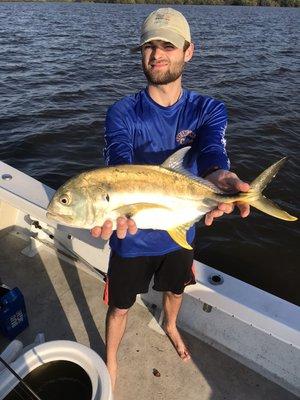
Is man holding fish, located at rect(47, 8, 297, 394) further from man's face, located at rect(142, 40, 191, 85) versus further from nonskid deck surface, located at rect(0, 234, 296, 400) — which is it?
nonskid deck surface, located at rect(0, 234, 296, 400)

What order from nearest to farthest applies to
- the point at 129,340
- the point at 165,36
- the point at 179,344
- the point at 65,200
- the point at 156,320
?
the point at 65,200
the point at 165,36
the point at 179,344
the point at 129,340
the point at 156,320

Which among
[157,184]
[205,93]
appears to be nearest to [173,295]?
[157,184]

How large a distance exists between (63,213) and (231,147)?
962 centimetres

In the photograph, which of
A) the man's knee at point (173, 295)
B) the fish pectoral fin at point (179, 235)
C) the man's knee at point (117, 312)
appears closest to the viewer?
the fish pectoral fin at point (179, 235)

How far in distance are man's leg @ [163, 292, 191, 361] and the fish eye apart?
71.7 inches

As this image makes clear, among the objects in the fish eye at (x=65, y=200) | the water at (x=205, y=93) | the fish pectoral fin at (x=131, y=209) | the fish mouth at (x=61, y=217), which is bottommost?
the water at (x=205, y=93)

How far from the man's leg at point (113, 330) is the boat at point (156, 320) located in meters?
0.31

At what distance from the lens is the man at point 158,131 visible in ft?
11.0

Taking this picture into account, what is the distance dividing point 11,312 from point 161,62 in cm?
295

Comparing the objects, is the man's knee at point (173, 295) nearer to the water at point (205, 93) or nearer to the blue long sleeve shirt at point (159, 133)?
the blue long sleeve shirt at point (159, 133)

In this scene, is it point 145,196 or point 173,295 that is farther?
point 173,295

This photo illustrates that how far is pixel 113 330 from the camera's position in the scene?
12.6 ft

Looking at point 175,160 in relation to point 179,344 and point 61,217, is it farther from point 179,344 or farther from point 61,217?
point 179,344

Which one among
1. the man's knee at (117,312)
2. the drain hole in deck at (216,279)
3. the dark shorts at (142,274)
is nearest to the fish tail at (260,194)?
the dark shorts at (142,274)
